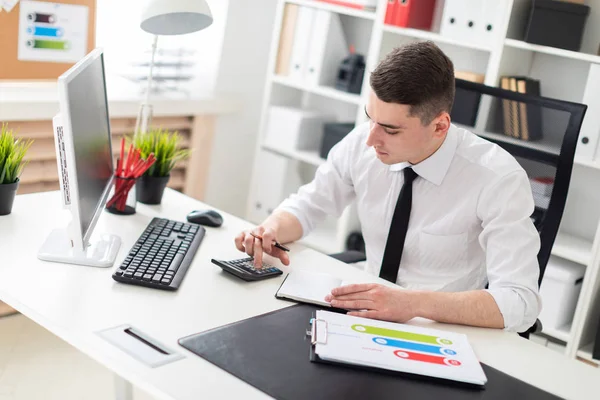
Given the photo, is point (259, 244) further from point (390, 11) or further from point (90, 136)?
point (390, 11)

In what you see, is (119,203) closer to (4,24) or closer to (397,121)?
(397,121)

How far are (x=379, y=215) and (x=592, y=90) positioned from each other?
117 cm

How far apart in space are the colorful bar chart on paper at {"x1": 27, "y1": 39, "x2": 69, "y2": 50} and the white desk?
1.08 metres

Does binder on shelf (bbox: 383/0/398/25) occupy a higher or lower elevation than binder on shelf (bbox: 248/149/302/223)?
higher

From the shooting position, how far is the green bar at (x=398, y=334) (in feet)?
4.96

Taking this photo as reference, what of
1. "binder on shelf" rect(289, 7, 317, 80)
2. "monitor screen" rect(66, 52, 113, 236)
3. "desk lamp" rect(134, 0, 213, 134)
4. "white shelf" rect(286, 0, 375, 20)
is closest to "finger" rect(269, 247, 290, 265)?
"monitor screen" rect(66, 52, 113, 236)

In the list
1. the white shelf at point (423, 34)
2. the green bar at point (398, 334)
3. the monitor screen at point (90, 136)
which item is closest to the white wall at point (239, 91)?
the white shelf at point (423, 34)

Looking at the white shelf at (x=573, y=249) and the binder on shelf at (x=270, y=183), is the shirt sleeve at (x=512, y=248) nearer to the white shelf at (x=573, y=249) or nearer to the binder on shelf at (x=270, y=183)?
the white shelf at (x=573, y=249)

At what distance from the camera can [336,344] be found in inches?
56.6

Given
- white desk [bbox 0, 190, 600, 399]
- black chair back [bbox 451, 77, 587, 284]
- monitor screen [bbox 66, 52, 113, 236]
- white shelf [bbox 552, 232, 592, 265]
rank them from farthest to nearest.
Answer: white shelf [bbox 552, 232, 592, 265]
black chair back [bbox 451, 77, 587, 284]
monitor screen [bbox 66, 52, 113, 236]
white desk [bbox 0, 190, 600, 399]

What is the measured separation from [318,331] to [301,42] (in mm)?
2248

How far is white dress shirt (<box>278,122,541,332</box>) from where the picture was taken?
1742mm

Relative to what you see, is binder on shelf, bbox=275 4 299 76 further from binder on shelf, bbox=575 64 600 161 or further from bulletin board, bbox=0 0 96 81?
binder on shelf, bbox=575 64 600 161

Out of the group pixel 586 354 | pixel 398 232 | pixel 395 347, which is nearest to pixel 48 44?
pixel 398 232
